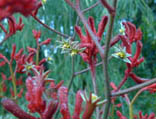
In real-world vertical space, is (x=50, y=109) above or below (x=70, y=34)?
below

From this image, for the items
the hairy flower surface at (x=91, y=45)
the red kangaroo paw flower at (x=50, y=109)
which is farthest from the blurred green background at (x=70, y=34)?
the red kangaroo paw flower at (x=50, y=109)

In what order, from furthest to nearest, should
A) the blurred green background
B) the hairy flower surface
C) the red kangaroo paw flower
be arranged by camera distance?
the blurred green background, the hairy flower surface, the red kangaroo paw flower

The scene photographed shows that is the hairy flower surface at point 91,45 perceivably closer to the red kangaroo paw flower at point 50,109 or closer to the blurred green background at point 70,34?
the red kangaroo paw flower at point 50,109

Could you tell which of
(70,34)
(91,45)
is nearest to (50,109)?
(91,45)

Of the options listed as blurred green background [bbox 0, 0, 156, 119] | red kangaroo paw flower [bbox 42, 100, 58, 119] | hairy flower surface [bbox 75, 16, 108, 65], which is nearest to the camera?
red kangaroo paw flower [bbox 42, 100, 58, 119]

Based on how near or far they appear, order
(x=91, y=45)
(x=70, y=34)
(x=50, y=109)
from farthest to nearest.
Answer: (x=70, y=34) → (x=91, y=45) → (x=50, y=109)

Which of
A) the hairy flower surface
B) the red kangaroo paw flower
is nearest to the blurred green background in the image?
the hairy flower surface

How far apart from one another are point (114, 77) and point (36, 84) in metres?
1.48

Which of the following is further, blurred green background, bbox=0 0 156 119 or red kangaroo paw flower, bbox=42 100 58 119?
blurred green background, bbox=0 0 156 119

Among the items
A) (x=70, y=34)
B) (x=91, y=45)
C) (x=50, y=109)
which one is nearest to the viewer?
(x=50, y=109)

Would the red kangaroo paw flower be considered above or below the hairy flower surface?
below

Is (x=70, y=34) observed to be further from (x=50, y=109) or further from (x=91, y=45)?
(x=50, y=109)

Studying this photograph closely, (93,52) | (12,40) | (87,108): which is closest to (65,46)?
(93,52)

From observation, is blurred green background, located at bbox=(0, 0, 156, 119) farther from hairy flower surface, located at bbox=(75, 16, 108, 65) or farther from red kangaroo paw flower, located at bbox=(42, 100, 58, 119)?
red kangaroo paw flower, located at bbox=(42, 100, 58, 119)
